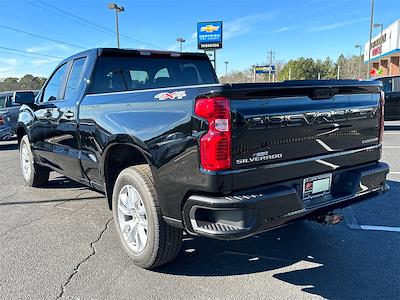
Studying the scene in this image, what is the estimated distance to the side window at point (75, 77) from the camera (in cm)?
442

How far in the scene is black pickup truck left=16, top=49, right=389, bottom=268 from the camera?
2.50 m

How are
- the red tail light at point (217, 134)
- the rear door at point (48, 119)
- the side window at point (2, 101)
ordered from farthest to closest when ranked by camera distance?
the side window at point (2, 101), the rear door at point (48, 119), the red tail light at point (217, 134)

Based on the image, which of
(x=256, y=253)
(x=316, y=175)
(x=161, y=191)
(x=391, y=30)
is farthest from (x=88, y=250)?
(x=391, y=30)

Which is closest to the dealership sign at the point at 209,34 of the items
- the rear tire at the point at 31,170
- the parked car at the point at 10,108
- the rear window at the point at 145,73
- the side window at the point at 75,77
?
the parked car at the point at 10,108

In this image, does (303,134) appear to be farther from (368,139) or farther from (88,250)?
(88,250)

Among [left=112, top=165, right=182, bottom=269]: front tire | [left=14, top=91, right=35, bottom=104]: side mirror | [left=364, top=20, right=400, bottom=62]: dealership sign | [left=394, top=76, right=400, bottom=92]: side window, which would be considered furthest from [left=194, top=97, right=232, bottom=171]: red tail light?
[left=364, top=20, right=400, bottom=62]: dealership sign

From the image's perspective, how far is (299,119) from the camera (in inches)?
110

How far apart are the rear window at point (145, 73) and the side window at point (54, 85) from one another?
3.19 ft

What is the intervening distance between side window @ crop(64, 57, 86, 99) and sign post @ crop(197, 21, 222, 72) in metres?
30.1

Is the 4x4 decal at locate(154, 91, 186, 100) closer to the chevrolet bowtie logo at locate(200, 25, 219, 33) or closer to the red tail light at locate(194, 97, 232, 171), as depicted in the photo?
the red tail light at locate(194, 97, 232, 171)

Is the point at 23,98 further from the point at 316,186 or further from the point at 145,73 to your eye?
the point at 316,186

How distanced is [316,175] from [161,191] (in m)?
1.23

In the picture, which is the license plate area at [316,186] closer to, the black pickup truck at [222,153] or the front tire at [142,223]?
the black pickup truck at [222,153]

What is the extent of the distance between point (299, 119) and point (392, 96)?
39.1 ft
